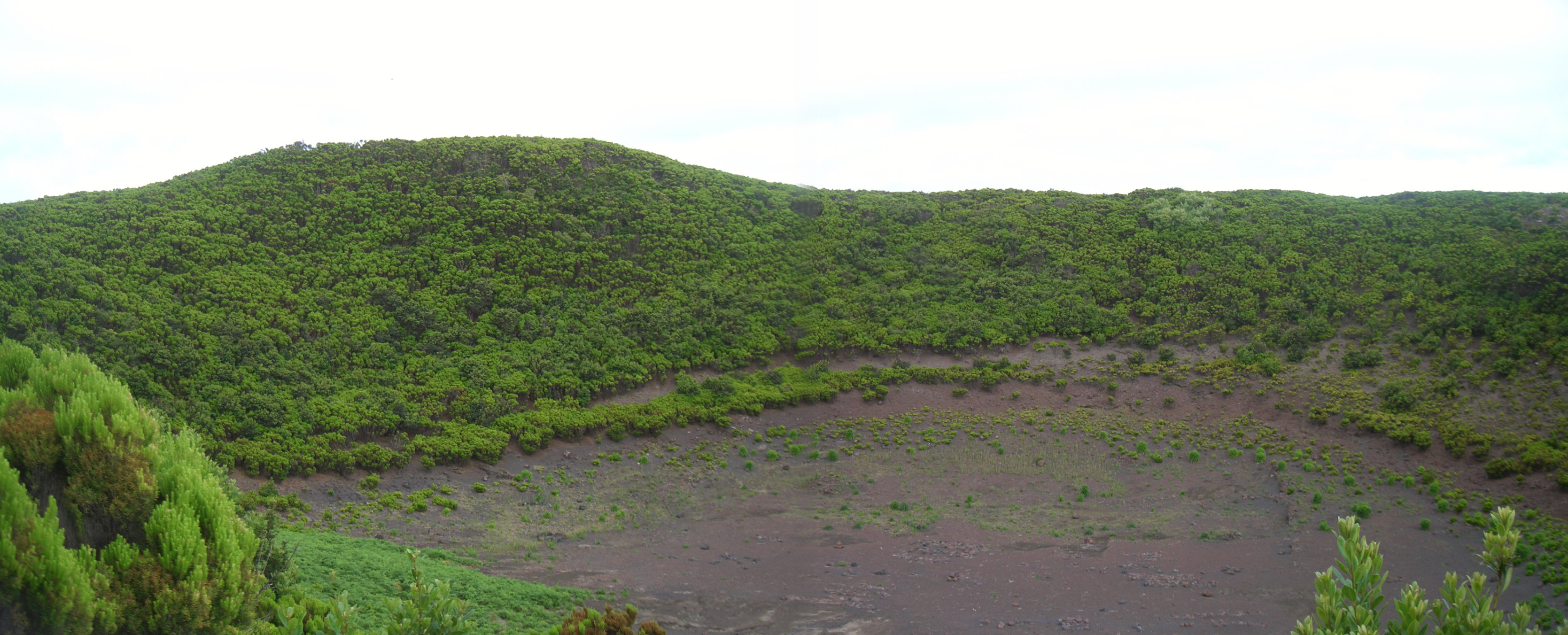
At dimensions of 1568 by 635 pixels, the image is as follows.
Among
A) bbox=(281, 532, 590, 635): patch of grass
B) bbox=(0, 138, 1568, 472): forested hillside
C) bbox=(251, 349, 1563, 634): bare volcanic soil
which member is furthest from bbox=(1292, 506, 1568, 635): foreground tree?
bbox=(0, 138, 1568, 472): forested hillside

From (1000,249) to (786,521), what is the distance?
61.6ft

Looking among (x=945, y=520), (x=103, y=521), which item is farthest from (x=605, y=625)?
(x=945, y=520)

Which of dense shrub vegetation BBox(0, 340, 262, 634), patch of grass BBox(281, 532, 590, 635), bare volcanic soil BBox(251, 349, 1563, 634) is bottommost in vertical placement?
bare volcanic soil BBox(251, 349, 1563, 634)

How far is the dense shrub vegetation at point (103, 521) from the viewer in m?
5.25

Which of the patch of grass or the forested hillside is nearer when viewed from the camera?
the patch of grass

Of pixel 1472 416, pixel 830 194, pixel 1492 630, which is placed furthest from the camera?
pixel 830 194

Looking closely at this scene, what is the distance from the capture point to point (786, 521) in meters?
19.9

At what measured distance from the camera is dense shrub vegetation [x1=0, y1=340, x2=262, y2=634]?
5.25 m

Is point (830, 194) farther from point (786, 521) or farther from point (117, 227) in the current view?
point (117, 227)

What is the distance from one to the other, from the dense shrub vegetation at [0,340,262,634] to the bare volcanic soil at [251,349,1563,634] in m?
7.80

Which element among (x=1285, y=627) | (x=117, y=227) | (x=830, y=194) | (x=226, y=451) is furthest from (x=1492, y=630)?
(x=830, y=194)

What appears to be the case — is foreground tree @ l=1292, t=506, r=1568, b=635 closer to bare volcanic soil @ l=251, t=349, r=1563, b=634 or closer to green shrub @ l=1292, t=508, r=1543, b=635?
green shrub @ l=1292, t=508, r=1543, b=635

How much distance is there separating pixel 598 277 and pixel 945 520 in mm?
16327

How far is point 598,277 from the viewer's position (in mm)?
30172
